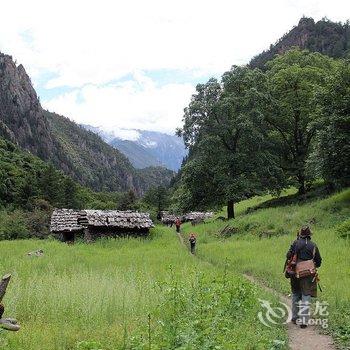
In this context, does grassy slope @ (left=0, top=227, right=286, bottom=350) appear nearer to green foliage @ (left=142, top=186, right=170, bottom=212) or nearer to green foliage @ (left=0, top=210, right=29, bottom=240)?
green foliage @ (left=0, top=210, right=29, bottom=240)

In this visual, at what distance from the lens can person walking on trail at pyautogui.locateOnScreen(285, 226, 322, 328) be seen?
1070cm

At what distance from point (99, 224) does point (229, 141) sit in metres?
14.0

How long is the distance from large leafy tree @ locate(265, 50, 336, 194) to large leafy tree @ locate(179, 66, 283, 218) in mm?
1335

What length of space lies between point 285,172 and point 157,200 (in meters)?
78.8

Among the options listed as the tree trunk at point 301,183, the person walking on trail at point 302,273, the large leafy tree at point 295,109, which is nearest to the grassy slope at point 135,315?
the person walking on trail at point 302,273

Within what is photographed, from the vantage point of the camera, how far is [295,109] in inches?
1565

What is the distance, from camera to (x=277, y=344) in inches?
316

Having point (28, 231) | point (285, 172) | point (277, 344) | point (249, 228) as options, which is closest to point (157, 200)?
point (28, 231)

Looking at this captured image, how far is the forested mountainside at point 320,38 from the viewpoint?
154 metres

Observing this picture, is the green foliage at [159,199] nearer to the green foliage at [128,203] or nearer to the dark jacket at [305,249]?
the green foliage at [128,203]

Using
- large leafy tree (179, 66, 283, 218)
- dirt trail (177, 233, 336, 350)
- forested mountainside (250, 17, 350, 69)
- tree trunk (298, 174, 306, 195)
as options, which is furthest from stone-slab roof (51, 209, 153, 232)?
forested mountainside (250, 17, 350, 69)

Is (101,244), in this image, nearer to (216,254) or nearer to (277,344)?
(216,254)

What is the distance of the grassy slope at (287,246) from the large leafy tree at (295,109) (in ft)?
32.7

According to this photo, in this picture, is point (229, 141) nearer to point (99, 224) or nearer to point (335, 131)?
point (99, 224)
